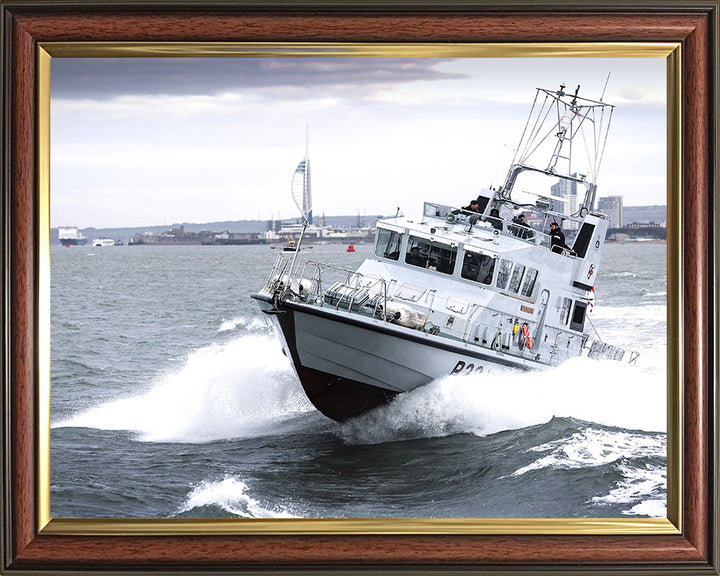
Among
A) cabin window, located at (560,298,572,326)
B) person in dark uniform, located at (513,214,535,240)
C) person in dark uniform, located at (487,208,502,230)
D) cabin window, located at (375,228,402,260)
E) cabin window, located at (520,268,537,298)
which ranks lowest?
cabin window, located at (560,298,572,326)

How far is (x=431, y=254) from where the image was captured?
364 inches

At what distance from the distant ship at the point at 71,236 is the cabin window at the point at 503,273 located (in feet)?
16.5

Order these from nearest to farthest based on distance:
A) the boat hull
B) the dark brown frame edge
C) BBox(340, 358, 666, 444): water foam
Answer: the dark brown frame edge
BBox(340, 358, 666, 444): water foam
the boat hull

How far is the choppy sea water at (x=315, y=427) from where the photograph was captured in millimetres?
4645

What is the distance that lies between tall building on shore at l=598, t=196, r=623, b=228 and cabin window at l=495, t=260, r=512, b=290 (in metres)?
2.55

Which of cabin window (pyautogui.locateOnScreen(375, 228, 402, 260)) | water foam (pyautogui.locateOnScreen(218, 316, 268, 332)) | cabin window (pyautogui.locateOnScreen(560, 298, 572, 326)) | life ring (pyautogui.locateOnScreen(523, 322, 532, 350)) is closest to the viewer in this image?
life ring (pyautogui.locateOnScreen(523, 322, 532, 350))

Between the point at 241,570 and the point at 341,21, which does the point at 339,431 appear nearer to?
the point at 241,570

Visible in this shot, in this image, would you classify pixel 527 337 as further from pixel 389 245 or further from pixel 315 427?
pixel 315 427

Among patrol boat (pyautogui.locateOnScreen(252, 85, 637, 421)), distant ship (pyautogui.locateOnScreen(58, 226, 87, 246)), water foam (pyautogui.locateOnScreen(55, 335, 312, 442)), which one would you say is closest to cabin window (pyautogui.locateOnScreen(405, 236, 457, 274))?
patrol boat (pyautogui.locateOnScreen(252, 85, 637, 421))

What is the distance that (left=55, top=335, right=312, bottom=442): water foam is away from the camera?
8.20 meters

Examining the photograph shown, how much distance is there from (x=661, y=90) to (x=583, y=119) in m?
1.28

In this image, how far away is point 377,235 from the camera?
8.60 meters

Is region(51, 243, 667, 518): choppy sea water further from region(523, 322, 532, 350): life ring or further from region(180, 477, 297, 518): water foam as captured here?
region(523, 322, 532, 350): life ring

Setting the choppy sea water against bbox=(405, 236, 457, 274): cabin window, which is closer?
the choppy sea water
